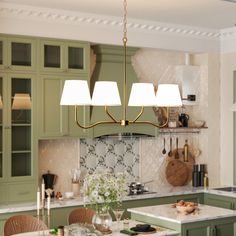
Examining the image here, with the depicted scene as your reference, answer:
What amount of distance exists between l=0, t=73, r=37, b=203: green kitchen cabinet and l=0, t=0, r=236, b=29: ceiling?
896 millimetres

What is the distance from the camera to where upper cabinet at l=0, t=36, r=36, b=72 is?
6000 millimetres

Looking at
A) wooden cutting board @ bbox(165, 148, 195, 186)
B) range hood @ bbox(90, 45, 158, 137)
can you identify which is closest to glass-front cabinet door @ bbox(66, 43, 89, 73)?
range hood @ bbox(90, 45, 158, 137)

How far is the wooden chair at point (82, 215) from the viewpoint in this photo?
568 cm

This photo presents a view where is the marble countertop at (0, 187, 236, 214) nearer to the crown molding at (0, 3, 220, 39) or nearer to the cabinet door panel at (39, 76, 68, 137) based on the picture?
the cabinet door panel at (39, 76, 68, 137)

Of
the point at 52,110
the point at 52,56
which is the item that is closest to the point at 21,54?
the point at 52,56

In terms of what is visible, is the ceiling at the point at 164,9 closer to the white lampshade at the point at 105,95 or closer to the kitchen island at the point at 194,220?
the white lampshade at the point at 105,95

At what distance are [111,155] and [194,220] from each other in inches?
86.2

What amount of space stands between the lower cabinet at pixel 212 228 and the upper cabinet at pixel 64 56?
91.3 inches

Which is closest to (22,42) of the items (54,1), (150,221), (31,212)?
(54,1)

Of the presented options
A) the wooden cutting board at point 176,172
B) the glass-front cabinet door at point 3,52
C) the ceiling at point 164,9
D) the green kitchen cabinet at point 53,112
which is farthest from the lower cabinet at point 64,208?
the ceiling at point 164,9

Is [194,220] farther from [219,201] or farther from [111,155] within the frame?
[111,155]

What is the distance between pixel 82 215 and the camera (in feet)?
18.8

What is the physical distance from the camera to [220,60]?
25.8 ft

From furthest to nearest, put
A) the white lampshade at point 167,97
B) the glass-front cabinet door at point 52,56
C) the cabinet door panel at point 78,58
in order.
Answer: the cabinet door panel at point 78,58 < the glass-front cabinet door at point 52,56 < the white lampshade at point 167,97
